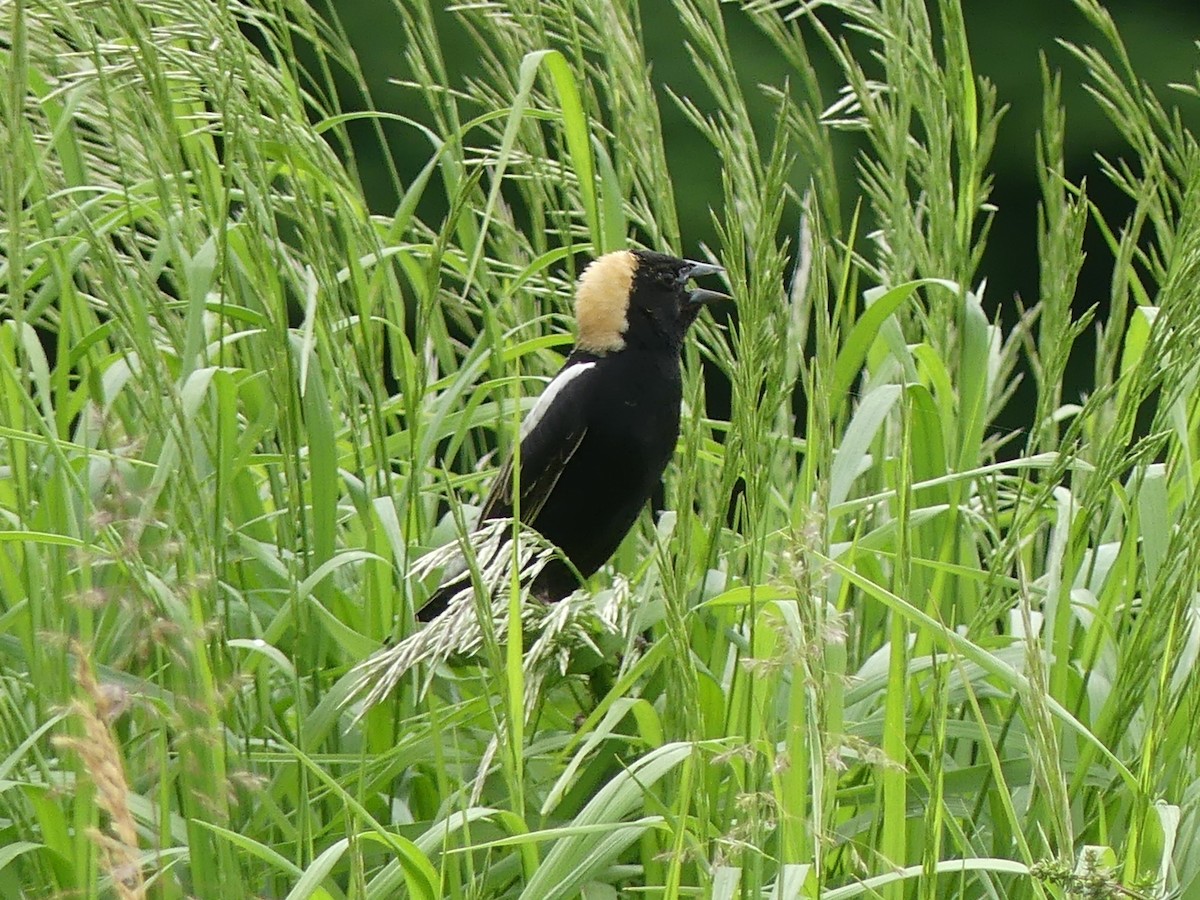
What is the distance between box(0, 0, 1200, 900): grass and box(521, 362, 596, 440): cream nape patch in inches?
4.5

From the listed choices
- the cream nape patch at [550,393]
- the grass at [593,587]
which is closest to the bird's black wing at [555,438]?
the cream nape patch at [550,393]

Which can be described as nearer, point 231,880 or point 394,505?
point 231,880

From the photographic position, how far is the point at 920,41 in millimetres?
1123

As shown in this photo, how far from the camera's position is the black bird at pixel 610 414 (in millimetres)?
1663

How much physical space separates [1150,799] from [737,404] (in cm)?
26

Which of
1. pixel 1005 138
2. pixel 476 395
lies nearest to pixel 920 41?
pixel 476 395

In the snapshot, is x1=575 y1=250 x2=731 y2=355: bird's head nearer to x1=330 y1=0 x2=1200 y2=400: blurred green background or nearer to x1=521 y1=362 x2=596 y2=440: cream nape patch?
x1=521 y1=362 x2=596 y2=440: cream nape patch

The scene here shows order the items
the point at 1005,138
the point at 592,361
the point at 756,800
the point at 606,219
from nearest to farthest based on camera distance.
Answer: the point at 756,800 < the point at 606,219 < the point at 592,361 < the point at 1005,138

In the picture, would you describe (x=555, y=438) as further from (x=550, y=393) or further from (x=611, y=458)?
(x=550, y=393)

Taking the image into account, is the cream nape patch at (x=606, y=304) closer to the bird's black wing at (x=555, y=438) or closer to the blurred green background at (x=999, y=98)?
the bird's black wing at (x=555, y=438)

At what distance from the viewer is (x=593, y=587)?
1.40 meters

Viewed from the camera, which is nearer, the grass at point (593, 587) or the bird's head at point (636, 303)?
the grass at point (593, 587)

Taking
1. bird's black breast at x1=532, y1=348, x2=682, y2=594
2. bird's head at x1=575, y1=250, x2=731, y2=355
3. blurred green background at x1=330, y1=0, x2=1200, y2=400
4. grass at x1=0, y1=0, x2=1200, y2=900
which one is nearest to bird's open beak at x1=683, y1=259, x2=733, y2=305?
bird's head at x1=575, y1=250, x2=731, y2=355

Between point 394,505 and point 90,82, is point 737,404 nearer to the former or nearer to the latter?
point 394,505
